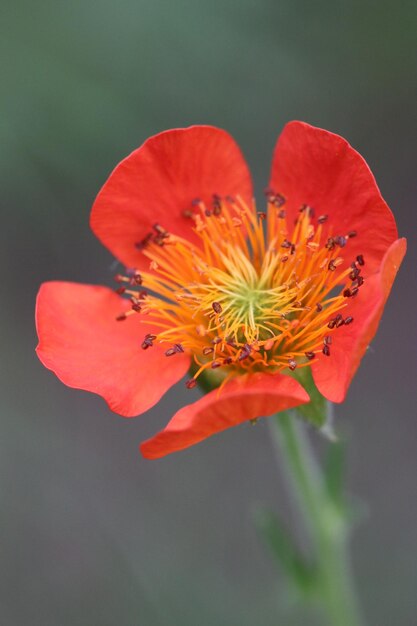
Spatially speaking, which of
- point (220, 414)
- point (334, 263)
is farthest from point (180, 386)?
point (220, 414)

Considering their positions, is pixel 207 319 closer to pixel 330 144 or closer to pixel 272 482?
pixel 330 144

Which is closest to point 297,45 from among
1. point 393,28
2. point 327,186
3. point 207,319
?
point 393,28

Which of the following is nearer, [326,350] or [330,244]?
[326,350]

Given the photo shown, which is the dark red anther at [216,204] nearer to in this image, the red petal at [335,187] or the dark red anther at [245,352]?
the red petal at [335,187]

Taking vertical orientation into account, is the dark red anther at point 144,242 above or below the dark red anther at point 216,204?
Answer: below

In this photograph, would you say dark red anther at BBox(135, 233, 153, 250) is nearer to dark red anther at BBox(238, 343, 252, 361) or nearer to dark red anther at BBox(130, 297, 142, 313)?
dark red anther at BBox(130, 297, 142, 313)

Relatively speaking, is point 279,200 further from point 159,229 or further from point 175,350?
point 175,350

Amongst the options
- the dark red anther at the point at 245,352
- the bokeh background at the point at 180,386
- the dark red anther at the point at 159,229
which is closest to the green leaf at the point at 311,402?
the dark red anther at the point at 245,352
